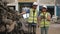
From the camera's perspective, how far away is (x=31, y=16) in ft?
35.4

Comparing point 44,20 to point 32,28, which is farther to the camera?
point 32,28

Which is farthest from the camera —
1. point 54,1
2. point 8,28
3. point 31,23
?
point 54,1

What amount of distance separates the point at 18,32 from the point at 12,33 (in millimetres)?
540

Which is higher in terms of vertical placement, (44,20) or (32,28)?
(44,20)

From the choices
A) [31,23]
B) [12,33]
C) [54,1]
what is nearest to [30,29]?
[31,23]

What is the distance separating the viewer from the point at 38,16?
10516 millimetres

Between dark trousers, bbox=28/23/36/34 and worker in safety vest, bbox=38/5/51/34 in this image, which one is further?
dark trousers, bbox=28/23/36/34

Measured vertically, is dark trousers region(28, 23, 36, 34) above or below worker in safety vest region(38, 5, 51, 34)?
below

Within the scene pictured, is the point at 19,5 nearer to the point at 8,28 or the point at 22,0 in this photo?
the point at 22,0

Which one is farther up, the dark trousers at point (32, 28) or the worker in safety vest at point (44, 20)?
the worker in safety vest at point (44, 20)

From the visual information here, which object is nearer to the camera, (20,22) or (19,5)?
(20,22)

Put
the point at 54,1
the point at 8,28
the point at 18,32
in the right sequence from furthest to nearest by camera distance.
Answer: the point at 54,1 < the point at 18,32 < the point at 8,28

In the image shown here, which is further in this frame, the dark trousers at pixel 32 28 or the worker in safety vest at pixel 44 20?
the dark trousers at pixel 32 28

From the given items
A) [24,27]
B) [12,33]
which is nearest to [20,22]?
[24,27]
